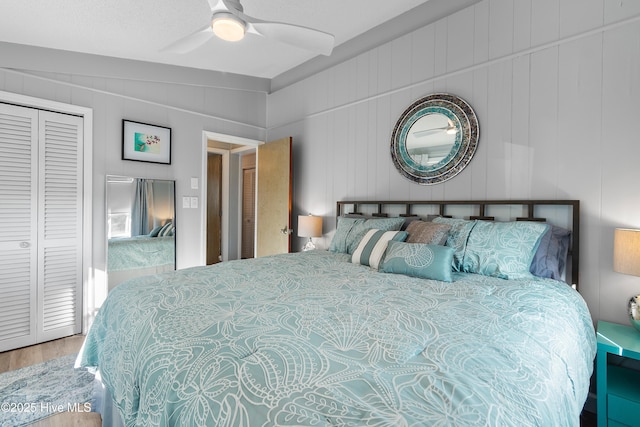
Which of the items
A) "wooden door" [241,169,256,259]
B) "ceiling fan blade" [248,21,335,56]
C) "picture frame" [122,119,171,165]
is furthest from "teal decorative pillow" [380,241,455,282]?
"wooden door" [241,169,256,259]

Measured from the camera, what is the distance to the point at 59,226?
9.43 feet

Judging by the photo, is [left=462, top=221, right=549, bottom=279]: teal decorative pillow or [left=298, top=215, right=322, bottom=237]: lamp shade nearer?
[left=462, top=221, right=549, bottom=279]: teal decorative pillow

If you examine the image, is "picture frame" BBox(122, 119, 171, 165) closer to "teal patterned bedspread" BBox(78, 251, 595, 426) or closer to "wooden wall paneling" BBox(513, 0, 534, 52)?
"teal patterned bedspread" BBox(78, 251, 595, 426)

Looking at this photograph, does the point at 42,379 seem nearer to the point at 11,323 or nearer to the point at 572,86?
the point at 11,323

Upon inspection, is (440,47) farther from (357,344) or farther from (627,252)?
(357,344)

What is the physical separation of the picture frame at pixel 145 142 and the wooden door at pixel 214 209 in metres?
2.45

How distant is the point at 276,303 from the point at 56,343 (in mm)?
2785

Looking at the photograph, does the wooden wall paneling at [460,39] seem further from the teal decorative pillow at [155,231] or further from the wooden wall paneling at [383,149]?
the teal decorative pillow at [155,231]

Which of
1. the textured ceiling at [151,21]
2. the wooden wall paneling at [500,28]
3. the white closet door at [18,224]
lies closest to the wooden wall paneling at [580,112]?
the wooden wall paneling at [500,28]

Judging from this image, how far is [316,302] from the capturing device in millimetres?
1347

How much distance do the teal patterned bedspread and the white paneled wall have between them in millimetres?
739

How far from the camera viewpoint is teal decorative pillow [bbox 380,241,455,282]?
1.84 metres

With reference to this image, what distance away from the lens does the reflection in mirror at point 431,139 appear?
2.61 m

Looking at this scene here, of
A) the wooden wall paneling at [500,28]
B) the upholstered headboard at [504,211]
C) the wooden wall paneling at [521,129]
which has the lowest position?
the upholstered headboard at [504,211]
